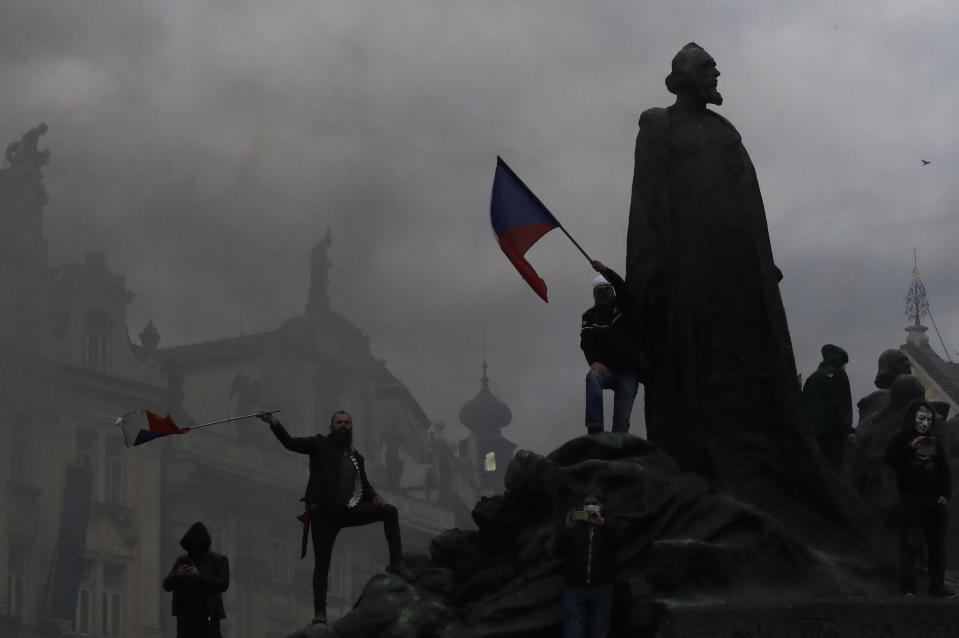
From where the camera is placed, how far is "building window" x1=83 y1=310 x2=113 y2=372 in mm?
57219

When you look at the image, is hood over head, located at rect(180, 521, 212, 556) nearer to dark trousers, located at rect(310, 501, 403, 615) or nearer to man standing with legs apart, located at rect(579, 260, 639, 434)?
dark trousers, located at rect(310, 501, 403, 615)

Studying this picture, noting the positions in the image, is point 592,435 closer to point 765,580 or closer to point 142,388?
point 765,580

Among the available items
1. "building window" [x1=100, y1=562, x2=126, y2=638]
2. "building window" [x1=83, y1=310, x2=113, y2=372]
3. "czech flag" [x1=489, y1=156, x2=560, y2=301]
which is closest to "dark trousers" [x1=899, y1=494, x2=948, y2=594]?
"czech flag" [x1=489, y1=156, x2=560, y2=301]

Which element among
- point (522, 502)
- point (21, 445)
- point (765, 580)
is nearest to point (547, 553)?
point (522, 502)

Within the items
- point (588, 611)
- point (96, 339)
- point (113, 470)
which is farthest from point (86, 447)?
point (588, 611)

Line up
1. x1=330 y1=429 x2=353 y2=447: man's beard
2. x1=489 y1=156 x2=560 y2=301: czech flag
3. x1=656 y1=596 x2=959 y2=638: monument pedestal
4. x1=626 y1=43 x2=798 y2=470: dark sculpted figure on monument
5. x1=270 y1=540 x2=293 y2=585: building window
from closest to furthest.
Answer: x1=656 y1=596 x2=959 y2=638: monument pedestal < x1=626 y1=43 x2=798 y2=470: dark sculpted figure on monument < x1=330 y1=429 x2=353 y2=447: man's beard < x1=489 y1=156 x2=560 y2=301: czech flag < x1=270 y1=540 x2=293 y2=585: building window

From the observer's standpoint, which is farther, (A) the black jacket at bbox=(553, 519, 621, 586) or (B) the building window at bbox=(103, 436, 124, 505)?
(B) the building window at bbox=(103, 436, 124, 505)

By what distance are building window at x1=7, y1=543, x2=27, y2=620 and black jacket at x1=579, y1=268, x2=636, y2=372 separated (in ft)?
141

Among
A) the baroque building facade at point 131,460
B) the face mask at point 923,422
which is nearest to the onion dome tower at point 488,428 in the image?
the baroque building facade at point 131,460

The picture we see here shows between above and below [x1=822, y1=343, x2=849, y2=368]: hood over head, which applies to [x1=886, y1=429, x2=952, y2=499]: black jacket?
below

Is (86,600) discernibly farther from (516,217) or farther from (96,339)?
(516,217)

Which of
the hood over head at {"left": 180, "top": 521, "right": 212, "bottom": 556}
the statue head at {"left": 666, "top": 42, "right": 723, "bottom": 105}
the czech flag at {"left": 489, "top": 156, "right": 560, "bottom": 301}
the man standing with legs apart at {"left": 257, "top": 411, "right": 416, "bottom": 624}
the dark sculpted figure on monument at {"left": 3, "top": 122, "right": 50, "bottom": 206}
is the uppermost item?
the dark sculpted figure on monument at {"left": 3, "top": 122, "right": 50, "bottom": 206}

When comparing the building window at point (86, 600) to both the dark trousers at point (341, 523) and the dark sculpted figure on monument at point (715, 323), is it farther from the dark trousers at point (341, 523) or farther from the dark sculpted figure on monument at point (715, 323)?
the dark sculpted figure on monument at point (715, 323)

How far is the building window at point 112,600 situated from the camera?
5572 cm
